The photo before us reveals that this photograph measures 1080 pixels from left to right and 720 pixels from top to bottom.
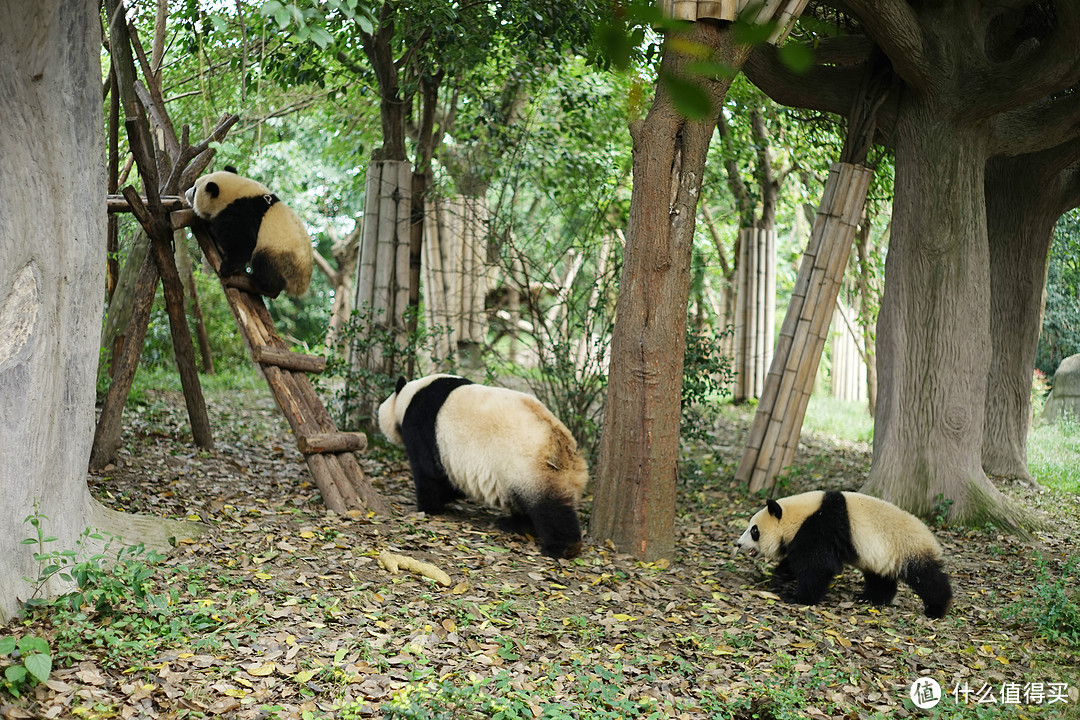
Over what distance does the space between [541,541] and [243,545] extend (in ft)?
6.13

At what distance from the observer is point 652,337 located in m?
5.55

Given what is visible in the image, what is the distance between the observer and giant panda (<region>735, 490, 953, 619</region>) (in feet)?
17.0

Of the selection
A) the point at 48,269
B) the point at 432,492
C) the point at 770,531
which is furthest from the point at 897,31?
the point at 48,269

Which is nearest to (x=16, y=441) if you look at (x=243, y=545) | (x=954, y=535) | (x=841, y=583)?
(x=243, y=545)

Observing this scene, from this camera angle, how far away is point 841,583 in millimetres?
5816

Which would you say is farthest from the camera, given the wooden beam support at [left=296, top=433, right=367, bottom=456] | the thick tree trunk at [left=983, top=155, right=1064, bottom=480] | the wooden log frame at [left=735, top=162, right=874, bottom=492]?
the thick tree trunk at [left=983, top=155, right=1064, bottom=480]

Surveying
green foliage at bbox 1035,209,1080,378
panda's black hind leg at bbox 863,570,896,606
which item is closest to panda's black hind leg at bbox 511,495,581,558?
panda's black hind leg at bbox 863,570,896,606

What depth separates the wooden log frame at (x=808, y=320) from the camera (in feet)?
25.5

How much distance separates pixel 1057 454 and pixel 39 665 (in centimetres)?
1172

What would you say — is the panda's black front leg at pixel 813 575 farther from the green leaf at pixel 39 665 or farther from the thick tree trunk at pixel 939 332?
the green leaf at pixel 39 665

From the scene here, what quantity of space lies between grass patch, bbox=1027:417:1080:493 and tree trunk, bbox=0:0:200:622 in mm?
9274

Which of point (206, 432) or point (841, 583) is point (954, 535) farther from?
point (206, 432)

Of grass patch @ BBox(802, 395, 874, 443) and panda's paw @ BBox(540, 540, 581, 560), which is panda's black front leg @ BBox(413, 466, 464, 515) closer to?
panda's paw @ BBox(540, 540, 581, 560)

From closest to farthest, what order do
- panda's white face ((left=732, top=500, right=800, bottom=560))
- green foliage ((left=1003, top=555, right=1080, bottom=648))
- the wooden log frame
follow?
green foliage ((left=1003, top=555, right=1080, bottom=648)) → panda's white face ((left=732, top=500, right=800, bottom=560)) → the wooden log frame
